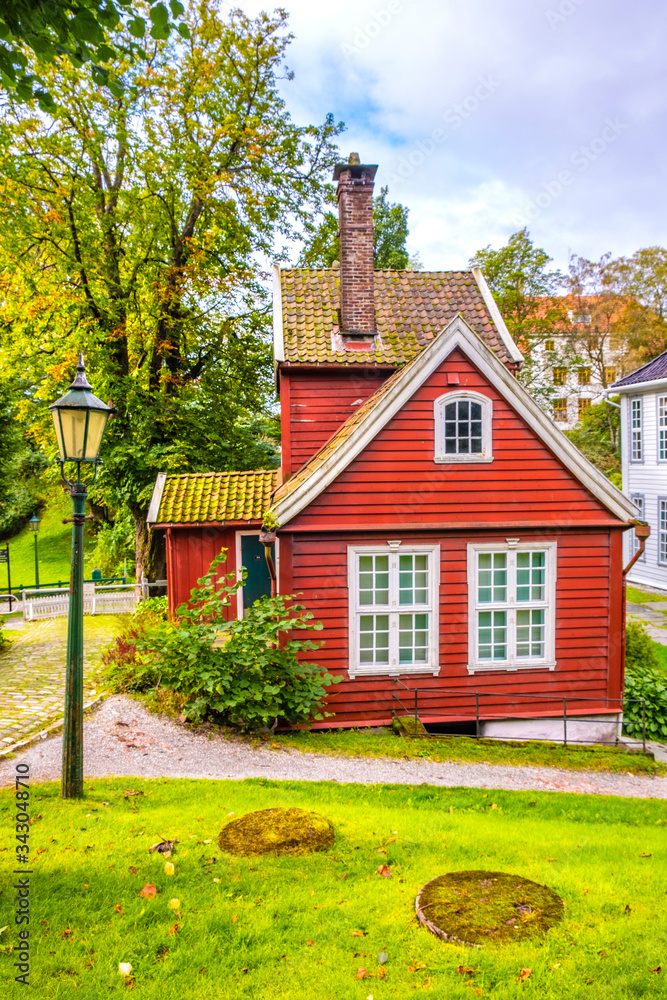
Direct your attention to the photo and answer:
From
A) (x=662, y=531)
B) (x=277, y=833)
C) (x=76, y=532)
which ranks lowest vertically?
(x=277, y=833)

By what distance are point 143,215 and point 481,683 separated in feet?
54.4

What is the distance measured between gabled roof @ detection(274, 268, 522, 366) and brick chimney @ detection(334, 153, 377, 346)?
351 mm

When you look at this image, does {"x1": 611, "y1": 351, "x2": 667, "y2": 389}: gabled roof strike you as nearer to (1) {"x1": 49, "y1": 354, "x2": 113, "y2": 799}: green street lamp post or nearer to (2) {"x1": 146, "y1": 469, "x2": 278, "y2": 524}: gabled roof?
(2) {"x1": 146, "y1": 469, "x2": 278, "y2": 524}: gabled roof

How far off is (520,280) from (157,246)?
57.2 feet

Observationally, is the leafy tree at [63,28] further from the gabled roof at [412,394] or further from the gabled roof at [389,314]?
the gabled roof at [389,314]

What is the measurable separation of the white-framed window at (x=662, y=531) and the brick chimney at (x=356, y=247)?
1767 cm

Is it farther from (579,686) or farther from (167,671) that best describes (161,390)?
(579,686)

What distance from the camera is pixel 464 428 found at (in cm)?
1068

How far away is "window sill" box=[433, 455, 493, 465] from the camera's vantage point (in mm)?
10578

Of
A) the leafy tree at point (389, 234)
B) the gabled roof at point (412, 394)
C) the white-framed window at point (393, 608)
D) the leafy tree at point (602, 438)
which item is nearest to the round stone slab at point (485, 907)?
the white-framed window at point (393, 608)

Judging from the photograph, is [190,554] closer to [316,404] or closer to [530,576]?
[316,404]

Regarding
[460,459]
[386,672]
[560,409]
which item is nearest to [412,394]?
[460,459]

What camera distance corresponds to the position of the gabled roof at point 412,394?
33.0 feet

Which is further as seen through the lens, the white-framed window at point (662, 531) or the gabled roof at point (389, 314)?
the white-framed window at point (662, 531)
